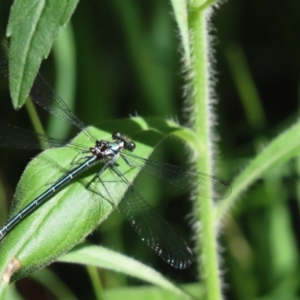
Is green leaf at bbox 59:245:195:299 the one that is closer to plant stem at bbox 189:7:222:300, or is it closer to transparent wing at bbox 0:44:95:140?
plant stem at bbox 189:7:222:300

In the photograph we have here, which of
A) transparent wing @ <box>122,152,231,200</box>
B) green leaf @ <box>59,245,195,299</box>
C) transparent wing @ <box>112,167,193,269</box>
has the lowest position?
green leaf @ <box>59,245,195,299</box>

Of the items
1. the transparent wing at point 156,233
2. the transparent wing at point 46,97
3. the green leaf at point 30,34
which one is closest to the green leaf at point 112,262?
the transparent wing at point 156,233

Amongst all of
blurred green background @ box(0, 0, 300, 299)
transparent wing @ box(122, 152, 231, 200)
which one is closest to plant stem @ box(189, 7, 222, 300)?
transparent wing @ box(122, 152, 231, 200)

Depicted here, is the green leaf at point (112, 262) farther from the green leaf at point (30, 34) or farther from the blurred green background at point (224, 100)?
the blurred green background at point (224, 100)

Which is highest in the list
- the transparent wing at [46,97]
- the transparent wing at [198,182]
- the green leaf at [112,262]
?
the transparent wing at [46,97]

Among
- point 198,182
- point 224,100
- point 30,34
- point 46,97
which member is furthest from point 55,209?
point 224,100

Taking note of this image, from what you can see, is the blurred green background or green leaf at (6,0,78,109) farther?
the blurred green background
